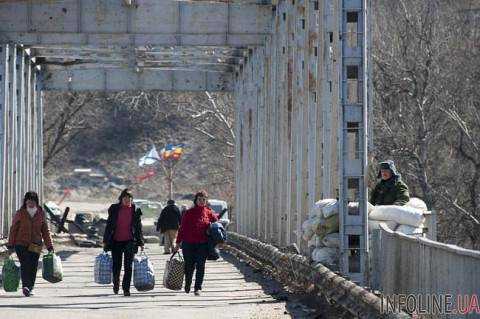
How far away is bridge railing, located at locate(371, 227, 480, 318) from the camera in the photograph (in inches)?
450

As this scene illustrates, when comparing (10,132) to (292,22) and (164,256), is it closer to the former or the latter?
(164,256)

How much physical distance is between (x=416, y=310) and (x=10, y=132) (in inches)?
1028

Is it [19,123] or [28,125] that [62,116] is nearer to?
[28,125]

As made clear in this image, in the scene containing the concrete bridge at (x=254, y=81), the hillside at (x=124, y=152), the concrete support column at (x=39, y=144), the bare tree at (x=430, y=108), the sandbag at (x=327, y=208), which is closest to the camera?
the concrete bridge at (x=254, y=81)

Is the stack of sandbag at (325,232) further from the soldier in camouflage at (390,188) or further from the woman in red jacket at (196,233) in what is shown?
the woman in red jacket at (196,233)

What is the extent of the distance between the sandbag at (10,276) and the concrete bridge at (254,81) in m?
4.72

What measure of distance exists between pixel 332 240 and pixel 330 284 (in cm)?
255

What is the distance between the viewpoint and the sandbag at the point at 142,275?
20.8 metres

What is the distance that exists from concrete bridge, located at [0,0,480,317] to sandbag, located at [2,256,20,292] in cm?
472

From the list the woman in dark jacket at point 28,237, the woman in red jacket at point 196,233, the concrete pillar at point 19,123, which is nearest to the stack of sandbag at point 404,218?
the woman in red jacket at point 196,233

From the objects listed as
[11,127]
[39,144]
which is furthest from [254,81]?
[39,144]

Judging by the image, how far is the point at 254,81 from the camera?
4091 centimetres

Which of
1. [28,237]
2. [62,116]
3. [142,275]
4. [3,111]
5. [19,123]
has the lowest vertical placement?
[142,275]

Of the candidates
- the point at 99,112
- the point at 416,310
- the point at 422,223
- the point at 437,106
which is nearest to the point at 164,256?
the point at 437,106
